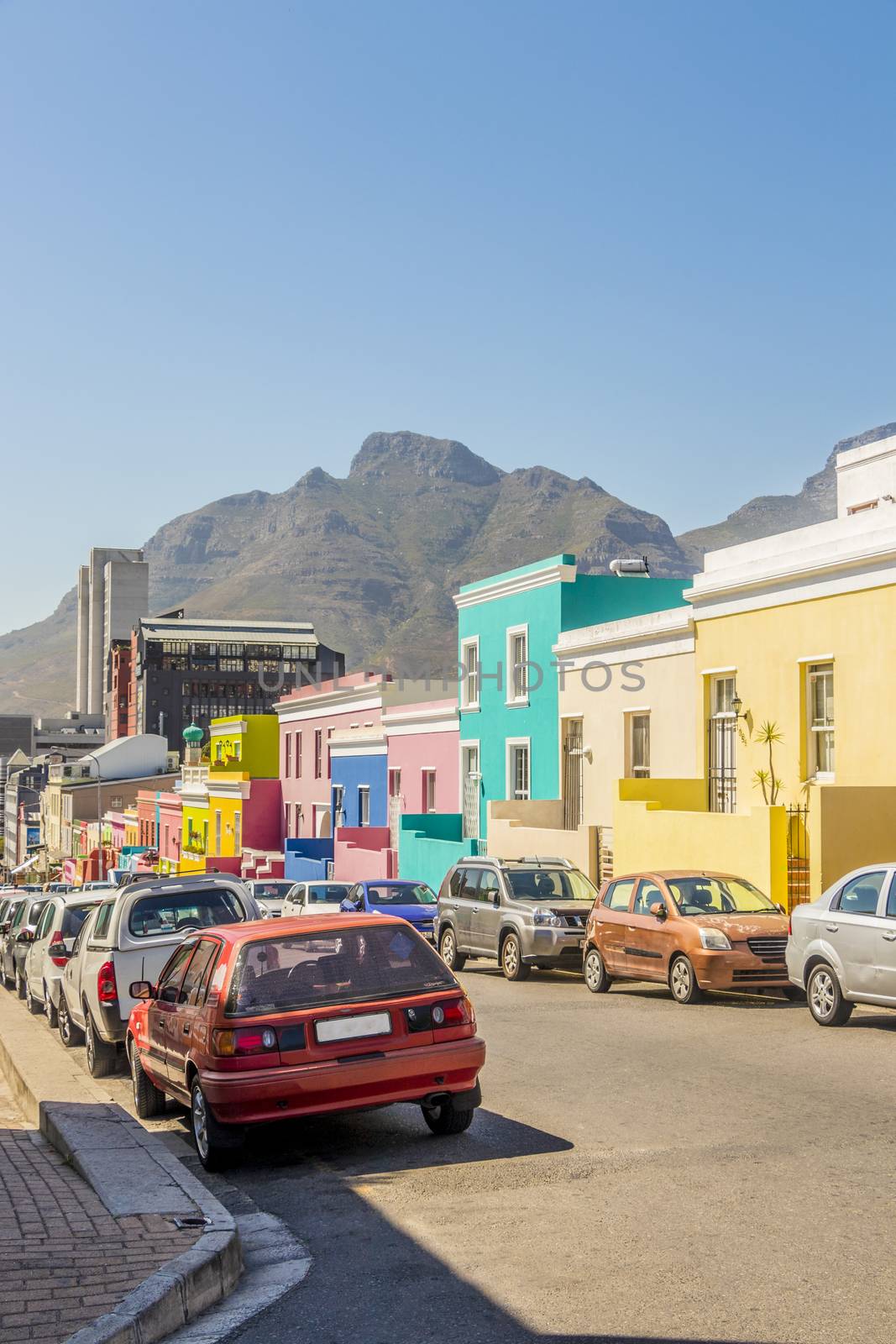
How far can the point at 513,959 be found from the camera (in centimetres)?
2091

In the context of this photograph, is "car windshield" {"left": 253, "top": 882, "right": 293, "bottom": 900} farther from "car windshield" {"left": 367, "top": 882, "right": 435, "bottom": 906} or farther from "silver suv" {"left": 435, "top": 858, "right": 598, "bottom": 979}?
"silver suv" {"left": 435, "top": 858, "right": 598, "bottom": 979}

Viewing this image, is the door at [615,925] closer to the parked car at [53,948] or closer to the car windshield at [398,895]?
the parked car at [53,948]

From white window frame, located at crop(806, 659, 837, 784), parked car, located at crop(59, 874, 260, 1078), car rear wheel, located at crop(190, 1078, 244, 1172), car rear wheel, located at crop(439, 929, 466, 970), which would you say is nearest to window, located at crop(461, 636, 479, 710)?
car rear wheel, located at crop(439, 929, 466, 970)

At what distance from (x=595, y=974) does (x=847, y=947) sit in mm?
5322

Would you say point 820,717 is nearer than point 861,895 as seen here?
No

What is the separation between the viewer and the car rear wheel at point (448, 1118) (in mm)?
9258

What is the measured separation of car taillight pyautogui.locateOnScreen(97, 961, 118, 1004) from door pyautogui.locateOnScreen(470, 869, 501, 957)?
29.6 feet

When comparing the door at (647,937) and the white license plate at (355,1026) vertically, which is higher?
the white license plate at (355,1026)

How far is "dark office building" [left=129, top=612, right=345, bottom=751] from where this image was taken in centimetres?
15250

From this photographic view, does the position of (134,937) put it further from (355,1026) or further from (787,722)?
(787,722)

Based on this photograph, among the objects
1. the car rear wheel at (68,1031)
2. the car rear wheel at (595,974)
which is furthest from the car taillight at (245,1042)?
the car rear wheel at (595,974)

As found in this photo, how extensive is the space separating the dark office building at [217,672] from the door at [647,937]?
133187mm

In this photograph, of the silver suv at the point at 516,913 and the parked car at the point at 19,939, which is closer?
the silver suv at the point at 516,913

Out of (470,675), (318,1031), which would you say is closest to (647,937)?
(318,1031)
